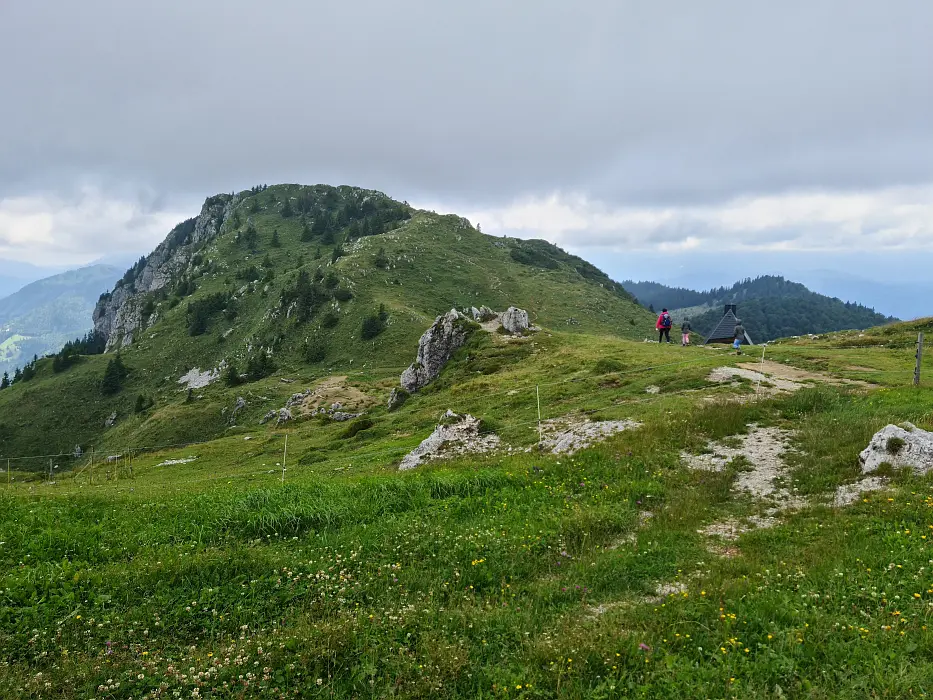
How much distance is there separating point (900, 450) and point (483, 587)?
11.9 meters

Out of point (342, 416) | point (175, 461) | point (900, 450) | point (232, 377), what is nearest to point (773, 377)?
point (900, 450)

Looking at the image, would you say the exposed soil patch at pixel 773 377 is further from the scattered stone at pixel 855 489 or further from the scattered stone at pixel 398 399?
the scattered stone at pixel 398 399

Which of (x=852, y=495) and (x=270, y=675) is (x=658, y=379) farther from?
(x=270, y=675)

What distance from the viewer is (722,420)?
18297mm

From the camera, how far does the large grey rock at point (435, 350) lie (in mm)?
51375

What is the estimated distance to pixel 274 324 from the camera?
112 metres

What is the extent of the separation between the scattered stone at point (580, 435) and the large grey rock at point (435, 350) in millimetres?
30832

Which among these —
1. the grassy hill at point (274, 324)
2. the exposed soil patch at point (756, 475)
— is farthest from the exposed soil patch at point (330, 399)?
the exposed soil patch at point (756, 475)

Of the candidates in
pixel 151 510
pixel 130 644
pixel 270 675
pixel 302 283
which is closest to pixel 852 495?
pixel 270 675

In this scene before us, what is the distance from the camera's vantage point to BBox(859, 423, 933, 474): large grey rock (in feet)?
41.8

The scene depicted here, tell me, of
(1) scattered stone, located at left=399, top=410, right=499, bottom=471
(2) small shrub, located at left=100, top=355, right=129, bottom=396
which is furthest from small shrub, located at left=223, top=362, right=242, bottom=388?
(1) scattered stone, located at left=399, top=410, right=499, bottom=471

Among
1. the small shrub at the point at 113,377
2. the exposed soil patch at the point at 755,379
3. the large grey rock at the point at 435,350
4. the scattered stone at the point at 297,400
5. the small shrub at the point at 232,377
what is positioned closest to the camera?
the exposed soil patch at the point at 755,379

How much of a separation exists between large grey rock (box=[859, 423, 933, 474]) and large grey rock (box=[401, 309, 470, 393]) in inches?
1546

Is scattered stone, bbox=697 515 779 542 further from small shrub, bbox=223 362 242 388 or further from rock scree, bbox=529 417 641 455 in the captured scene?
small shrub, bbox=223 362 242 388
